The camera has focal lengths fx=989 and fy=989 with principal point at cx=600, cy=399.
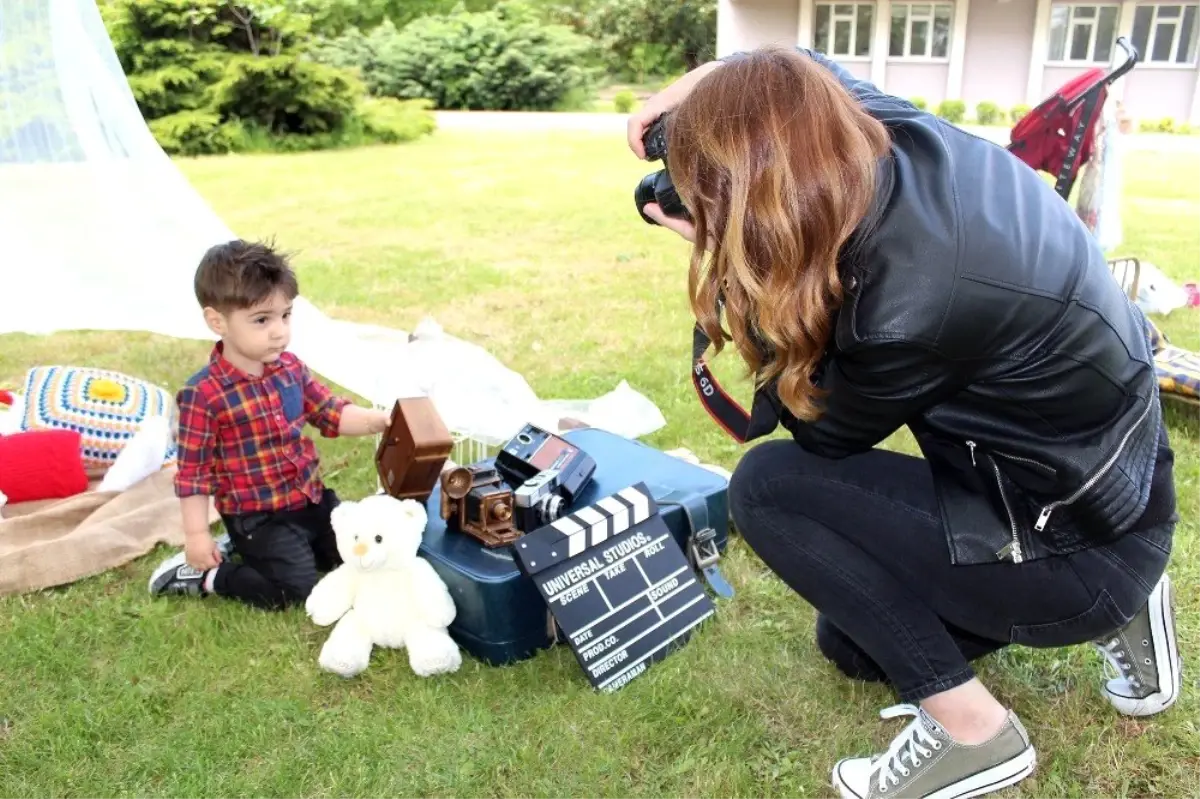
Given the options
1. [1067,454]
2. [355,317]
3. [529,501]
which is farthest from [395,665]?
[355,317]

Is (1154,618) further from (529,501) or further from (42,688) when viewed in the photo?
(42,688)

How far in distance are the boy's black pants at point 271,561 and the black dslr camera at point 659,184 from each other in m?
1.47

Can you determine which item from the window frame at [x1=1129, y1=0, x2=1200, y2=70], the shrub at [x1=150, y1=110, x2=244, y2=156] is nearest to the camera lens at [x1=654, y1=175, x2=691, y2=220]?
the shrub at [x1=150, y1=110, x2=244, y2=156]

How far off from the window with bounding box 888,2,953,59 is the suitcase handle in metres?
20.2

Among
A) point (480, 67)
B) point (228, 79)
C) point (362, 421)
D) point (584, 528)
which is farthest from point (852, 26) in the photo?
point (584, 528)

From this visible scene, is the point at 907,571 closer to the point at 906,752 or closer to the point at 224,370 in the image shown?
the point at 906,752

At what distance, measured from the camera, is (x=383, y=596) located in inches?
94.0

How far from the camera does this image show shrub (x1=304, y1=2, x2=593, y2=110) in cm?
1991

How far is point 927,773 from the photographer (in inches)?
74.7

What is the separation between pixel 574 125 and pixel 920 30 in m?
8.51

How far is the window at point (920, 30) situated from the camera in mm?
20344

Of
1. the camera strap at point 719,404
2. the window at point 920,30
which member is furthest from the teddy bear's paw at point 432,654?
the window at point 920,30

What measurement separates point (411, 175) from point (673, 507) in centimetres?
918

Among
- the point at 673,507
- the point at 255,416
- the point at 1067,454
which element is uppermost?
the point at 1067,454
